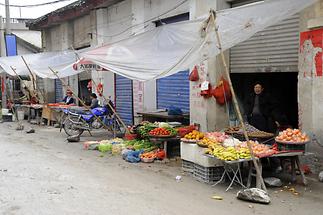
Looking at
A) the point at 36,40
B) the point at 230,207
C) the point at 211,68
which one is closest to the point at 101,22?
the point at 211,68

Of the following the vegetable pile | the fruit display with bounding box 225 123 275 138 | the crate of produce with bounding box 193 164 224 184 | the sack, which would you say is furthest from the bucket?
the crate of produce with bounding box 193 164 224 184

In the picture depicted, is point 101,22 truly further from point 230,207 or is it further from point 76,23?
point 230,207

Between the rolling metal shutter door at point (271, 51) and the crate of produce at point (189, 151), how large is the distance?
8.98 feet

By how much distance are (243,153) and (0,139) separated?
9.81 meters

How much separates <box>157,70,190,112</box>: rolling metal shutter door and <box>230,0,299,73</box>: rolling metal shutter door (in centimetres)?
216

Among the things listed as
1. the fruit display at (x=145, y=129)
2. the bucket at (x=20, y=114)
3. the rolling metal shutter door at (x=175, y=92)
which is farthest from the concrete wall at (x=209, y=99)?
the bucket at (x=20, y=114)

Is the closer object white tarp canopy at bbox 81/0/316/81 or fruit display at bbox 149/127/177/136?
white tarp canopy at bbox 81/0/316/81

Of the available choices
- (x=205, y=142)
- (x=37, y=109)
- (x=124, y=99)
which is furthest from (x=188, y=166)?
(x=37, y=109)

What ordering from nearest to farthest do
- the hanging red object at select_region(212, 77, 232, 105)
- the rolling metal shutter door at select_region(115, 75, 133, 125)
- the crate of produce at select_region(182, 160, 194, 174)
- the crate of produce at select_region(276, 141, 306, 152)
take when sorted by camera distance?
the crate of produce at select_region(276, 141, 306, 152) → the crate of produce at select_region(182, 160, 194, 174) → the hanging red object at select_region(212, 77, 232, 105) → the rolling metal shutter door at select_region(115, 75, 133, 125)

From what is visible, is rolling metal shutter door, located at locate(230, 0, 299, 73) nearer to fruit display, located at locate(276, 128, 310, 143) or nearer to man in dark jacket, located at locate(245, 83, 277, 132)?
man in dark jacket, located at locate(245, 83, 277, 132)

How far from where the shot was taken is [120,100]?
16688 millimetres

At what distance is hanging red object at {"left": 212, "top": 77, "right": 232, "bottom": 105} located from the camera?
1045cm

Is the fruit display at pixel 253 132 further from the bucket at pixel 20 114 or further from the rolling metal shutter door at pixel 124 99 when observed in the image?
the bucket at pixel 20 114

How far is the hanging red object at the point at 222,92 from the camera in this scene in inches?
412
